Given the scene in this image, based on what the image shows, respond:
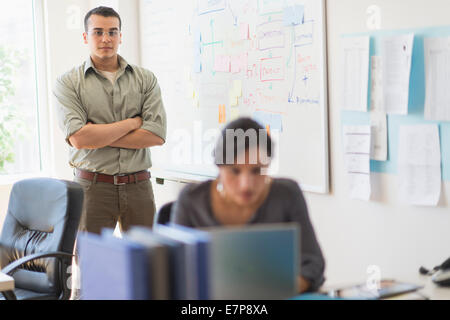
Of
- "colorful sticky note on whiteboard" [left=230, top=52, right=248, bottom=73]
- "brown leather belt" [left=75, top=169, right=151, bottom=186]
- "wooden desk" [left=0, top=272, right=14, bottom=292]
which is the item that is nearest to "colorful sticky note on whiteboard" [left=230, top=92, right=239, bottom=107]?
"colorful sticky note on whiteboard" [left=230, top=52, right=248, bottom=73]

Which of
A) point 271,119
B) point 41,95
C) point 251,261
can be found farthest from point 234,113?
point 251,261

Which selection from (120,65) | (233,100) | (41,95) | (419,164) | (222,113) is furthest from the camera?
(41,95)

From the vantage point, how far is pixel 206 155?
12.7ft

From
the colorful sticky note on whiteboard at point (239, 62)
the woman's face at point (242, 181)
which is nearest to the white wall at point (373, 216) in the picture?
the colorful sticky note on whiteboard at point (239, 62)

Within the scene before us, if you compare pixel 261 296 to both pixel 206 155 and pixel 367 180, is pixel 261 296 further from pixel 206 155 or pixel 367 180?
pixel 206 155

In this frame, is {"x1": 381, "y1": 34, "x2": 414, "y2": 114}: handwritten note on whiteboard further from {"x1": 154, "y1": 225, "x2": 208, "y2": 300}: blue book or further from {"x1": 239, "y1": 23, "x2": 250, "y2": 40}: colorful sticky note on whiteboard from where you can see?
{"x1": 154, "y1": 225, "x2": 208, "y2": 300}: blue book

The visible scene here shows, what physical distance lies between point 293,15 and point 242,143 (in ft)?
6.12

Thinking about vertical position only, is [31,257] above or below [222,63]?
below

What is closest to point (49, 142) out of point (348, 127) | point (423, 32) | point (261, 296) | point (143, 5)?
point (143, 5)

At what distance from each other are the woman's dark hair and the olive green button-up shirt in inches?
69.3

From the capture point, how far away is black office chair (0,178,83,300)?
268 centimetres

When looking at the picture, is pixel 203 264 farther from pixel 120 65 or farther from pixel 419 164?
pixel 120 65

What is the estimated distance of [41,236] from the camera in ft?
9.19

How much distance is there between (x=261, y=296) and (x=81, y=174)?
2.26 m
